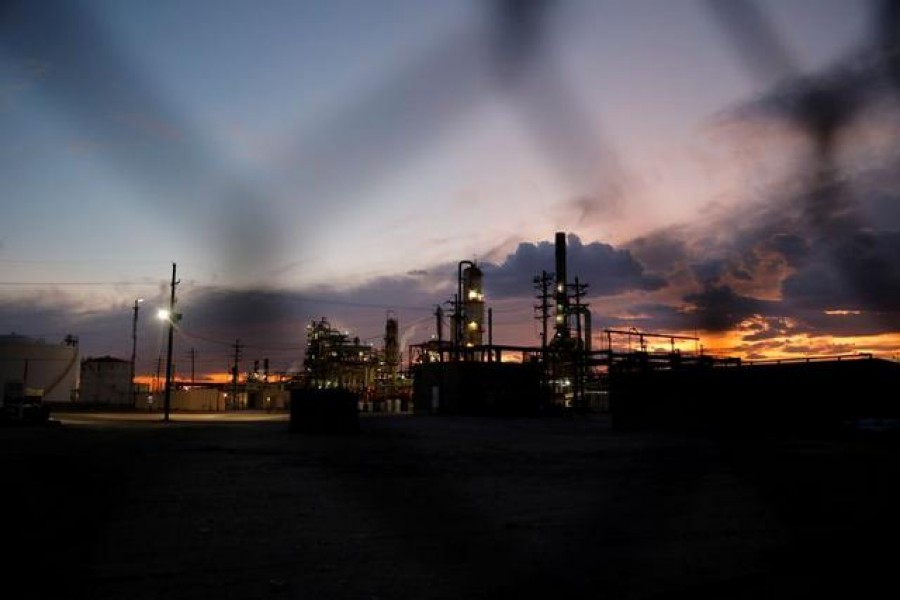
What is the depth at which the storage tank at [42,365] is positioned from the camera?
84375mm

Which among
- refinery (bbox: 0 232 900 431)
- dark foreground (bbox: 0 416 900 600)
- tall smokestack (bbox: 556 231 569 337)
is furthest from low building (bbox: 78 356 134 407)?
dark foreground (bbox: 0 416 900 600)

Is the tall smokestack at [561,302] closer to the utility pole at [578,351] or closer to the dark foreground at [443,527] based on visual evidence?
the utility pole at [578,351]

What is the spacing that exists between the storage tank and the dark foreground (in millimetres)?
77360

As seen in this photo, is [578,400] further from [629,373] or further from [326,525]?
[326,525]

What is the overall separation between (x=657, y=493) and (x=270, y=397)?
77.5m

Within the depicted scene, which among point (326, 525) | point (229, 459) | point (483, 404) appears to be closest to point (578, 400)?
point (483, 404)

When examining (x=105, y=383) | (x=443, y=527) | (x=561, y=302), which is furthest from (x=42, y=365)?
(x=443, y=527)

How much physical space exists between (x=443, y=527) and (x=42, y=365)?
92.9 m

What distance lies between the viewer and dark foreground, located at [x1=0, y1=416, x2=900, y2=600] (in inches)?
237

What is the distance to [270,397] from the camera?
280 feet

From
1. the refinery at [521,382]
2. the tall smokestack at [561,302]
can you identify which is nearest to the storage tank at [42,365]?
the refinery at [521,382]

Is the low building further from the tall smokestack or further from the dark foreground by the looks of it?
the dark foreground

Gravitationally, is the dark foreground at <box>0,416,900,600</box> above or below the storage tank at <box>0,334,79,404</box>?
below

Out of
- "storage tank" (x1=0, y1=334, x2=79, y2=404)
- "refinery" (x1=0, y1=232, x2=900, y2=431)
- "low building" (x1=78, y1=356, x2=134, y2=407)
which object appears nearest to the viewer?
"refinery" (x1=0, y1=232, x2=900, y2=431)
